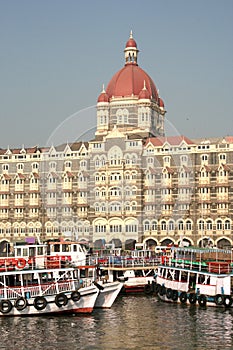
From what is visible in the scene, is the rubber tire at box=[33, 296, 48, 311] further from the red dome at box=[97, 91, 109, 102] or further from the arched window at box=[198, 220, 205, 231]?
the red dome at box=[97, 91, 109, 102]

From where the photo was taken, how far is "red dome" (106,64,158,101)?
108 m

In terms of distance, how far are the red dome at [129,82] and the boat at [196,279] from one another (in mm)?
51149

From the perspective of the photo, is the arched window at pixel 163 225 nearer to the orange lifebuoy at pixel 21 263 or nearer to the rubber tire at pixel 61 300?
the orange lifebuoy at pixel 21 263

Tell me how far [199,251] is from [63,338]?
69.6 ft

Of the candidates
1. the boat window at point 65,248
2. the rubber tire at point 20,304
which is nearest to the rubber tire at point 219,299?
the boat window at point 65,248

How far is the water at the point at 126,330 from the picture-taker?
37.9 meters

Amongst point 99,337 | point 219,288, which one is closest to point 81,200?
point 219,288

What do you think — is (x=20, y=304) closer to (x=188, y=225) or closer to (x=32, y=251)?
(x=32, y=251)

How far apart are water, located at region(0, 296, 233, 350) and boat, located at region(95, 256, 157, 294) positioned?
456 inches

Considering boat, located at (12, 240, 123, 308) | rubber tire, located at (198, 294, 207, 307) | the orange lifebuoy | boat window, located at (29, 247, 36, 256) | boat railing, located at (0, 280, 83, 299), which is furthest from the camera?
boat window, located at (29, 247, 36, 256)

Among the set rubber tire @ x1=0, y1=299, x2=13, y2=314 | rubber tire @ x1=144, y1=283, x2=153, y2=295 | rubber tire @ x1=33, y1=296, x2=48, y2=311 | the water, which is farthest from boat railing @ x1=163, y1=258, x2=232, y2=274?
rubber tire @ x1=0, y1=299, x2=13, y2=314

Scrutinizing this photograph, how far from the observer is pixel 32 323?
44.0 m

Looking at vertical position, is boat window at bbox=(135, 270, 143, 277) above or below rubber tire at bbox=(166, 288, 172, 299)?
above

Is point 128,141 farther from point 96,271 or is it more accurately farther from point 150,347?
point 150,347
